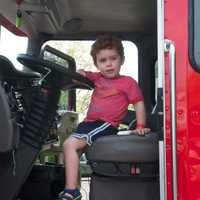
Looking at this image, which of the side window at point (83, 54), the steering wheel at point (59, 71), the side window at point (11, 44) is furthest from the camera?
the side window at point (83, 54)

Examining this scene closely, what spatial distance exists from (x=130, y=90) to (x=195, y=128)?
738 millimetres

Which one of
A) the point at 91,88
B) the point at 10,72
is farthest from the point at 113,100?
the point at 10,72

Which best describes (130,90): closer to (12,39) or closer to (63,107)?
(63,107)

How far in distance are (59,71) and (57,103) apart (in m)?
0.25

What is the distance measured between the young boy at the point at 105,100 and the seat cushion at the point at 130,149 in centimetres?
18

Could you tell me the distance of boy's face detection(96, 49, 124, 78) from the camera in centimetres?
289

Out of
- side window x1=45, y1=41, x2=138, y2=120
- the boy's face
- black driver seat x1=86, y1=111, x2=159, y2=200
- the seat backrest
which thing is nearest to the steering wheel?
the boy's face

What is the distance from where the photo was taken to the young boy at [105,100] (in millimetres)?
2744

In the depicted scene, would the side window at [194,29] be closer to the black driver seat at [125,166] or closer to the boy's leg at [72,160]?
the black driver seat at [125,166]

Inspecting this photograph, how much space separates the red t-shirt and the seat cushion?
1.02 feet

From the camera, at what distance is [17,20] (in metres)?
3.43

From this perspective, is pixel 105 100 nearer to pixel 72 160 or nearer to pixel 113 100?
pixel 113 100

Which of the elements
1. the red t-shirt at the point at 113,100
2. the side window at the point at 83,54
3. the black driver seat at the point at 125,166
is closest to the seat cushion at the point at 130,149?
the black driver seat at the point at 125,166

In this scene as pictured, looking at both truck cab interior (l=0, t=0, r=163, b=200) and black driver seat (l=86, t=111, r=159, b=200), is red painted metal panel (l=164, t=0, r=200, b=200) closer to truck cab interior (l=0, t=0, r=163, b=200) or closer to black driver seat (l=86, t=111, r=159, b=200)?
truck cab interior (l=0, t=0, r=163, b=200)
